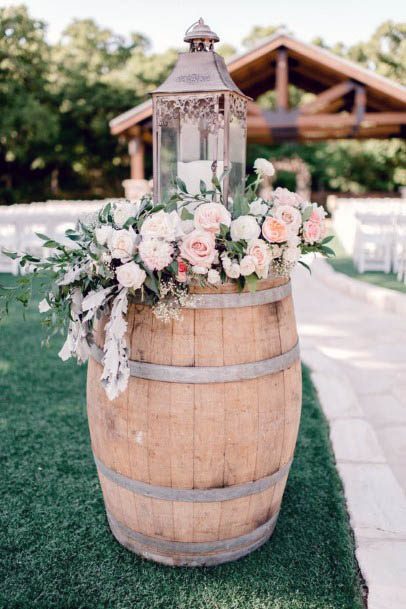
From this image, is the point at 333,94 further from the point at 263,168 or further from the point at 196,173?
the point at 263,168

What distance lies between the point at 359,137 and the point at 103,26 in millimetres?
30023

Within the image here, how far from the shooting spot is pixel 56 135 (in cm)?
2459

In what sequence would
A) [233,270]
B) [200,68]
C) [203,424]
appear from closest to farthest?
[233,270] < [203,424] < [200,68]

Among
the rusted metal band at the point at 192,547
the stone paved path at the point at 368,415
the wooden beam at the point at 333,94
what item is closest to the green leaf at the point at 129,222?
the rusted metal band at the point at 192,547

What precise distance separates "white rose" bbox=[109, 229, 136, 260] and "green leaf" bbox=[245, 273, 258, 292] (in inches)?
15.9

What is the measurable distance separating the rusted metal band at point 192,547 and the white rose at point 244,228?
1204 millimetres

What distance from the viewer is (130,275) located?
1.92 meters

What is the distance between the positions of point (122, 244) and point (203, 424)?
70cm

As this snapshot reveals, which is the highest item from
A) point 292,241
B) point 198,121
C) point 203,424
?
point 198,121

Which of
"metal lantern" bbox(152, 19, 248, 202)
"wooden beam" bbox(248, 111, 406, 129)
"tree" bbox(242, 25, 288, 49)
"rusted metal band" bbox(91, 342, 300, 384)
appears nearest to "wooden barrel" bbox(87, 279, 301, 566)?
"rusted metal band" bbox(91, 342, 300, 384)

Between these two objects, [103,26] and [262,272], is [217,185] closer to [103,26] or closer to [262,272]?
[262,272]

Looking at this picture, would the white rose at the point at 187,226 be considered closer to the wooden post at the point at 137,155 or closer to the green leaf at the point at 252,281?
the green leaf at the point at 252,281

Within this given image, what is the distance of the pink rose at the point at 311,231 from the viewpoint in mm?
2201

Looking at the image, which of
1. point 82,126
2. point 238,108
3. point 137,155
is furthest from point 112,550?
point 82,126
